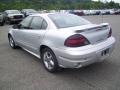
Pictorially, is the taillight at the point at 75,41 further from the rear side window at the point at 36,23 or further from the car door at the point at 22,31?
the car door at the point at 22,31

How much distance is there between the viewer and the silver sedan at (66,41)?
3.71 m

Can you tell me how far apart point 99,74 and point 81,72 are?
47 cm

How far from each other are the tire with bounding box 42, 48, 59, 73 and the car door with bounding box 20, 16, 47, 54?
1.14 ft

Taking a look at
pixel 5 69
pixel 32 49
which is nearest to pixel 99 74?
pixel 32 49

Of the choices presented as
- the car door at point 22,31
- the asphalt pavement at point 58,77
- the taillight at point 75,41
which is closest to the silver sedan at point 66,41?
the taillight at point 75,41

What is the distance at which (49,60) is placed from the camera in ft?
14.7

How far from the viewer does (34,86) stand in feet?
12.4

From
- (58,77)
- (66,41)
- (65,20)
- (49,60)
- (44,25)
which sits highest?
(65,20)

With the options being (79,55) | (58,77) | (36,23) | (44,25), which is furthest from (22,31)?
(79,55)

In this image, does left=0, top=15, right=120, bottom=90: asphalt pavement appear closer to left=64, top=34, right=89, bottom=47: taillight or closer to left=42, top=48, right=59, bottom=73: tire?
left=42, top=48, right=59, bottom=73: tire

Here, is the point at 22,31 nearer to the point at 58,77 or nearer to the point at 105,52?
the point at 58,77

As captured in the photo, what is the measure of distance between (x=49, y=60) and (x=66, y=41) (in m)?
0.98

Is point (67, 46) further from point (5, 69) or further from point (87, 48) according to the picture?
point (5, 69)

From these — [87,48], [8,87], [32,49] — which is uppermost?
[87,48]
